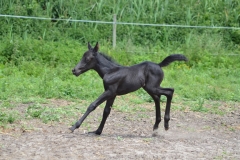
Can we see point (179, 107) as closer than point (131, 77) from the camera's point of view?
No

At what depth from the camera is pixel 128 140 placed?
26.2 ft

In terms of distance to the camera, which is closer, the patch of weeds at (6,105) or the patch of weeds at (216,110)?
the patch of weeds at (6,105)

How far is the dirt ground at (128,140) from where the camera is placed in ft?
23.3

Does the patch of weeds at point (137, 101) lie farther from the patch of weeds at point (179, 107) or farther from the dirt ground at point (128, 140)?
the dirt ground at point (128, 140)

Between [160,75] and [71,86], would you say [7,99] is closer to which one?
[71,86]

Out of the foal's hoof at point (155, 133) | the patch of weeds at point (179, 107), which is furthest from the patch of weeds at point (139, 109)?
the foal's hoof at point (155, 133)

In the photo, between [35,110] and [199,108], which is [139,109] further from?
[35,110]

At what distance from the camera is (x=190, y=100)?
12.2m

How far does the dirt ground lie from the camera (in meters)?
7.10

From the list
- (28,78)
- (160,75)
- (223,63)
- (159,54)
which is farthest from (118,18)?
(160,75)

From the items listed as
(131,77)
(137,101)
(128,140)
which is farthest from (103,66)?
(137,101)

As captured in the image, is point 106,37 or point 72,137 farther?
point 106,37

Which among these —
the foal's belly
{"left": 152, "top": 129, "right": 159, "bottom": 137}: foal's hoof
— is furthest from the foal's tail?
{"left": 152, "top": 129, "right": 159, "bottom": 137}: foal's hoof

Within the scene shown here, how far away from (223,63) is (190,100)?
4359mm
